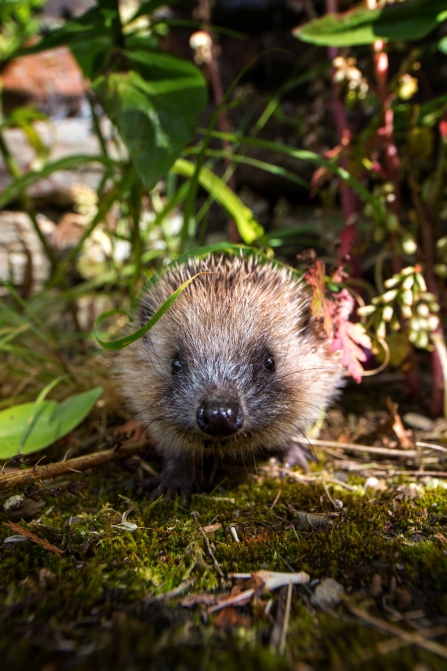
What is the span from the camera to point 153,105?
2.11 meters

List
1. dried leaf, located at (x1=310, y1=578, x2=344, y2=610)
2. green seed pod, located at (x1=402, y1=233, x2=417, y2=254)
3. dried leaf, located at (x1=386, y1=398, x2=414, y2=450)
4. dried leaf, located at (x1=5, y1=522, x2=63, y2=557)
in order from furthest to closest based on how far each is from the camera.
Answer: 1. green seed pod, located at (x1=402, y1=233, x2=417, y2=254)
2. dried leaf, located at (x1=386, y1=398, x2=414, y2=450)
3. dried leaf, located at (x1=5, y1=522, x2=63, y2=557)
4. dried leaf, located at (x1=310, y1=578, x2=344, y2=610)

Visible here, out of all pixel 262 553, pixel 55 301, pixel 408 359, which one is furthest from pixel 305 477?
pixel 55 301

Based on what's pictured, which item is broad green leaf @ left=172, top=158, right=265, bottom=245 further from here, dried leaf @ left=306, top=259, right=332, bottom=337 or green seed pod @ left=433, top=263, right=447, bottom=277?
green seed pod @ left=433, top=263, right=447, bottom=277

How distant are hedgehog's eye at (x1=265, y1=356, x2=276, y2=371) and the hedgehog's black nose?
35cm

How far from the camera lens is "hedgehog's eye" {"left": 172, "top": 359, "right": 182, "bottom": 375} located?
1.93 meters

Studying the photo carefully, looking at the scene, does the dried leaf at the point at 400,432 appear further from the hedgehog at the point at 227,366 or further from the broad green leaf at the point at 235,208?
the broad green leaf at the point at 235,208

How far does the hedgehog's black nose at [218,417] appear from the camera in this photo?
161 centimetres

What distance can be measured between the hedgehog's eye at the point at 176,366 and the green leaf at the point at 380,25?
1610 mm

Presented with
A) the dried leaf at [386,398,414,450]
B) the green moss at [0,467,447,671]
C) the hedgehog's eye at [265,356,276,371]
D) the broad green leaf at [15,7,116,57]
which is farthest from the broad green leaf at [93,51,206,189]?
the dried leaf at [386,398,414,450]

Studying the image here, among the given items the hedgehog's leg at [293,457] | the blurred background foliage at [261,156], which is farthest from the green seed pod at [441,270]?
the hedgehog's leg at [293,457]

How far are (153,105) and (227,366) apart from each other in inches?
49.7

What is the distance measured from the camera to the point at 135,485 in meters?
2.04

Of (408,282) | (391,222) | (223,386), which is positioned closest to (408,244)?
(391,222)

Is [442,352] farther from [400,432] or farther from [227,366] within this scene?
[227,366]
